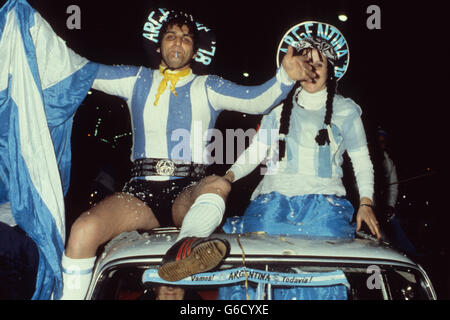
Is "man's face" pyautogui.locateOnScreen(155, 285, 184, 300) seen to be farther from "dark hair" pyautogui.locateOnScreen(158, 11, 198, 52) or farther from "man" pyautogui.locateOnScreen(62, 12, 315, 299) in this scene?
"dark hair" pyautogui.locateOnScreen(158, 11, 198, 52)

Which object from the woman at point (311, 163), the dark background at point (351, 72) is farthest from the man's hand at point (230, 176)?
the dark background at point (351, 72)

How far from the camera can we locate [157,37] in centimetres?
271

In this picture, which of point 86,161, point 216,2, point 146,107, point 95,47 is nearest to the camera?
point 146,107

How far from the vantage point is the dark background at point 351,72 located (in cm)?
651

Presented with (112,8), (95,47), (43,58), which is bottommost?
(43,58)

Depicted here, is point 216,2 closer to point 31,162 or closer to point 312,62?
point 312,62

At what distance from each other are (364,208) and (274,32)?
662 cm

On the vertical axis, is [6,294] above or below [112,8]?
below

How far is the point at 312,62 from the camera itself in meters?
2.68

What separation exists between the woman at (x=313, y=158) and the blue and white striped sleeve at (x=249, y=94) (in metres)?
0.41

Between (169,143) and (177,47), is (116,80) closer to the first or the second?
(177,47)

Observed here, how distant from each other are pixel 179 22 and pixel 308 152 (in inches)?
53.2

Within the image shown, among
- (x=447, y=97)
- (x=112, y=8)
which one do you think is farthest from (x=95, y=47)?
(x=447, y=97)

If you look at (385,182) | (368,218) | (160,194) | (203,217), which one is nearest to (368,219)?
(368,218)
